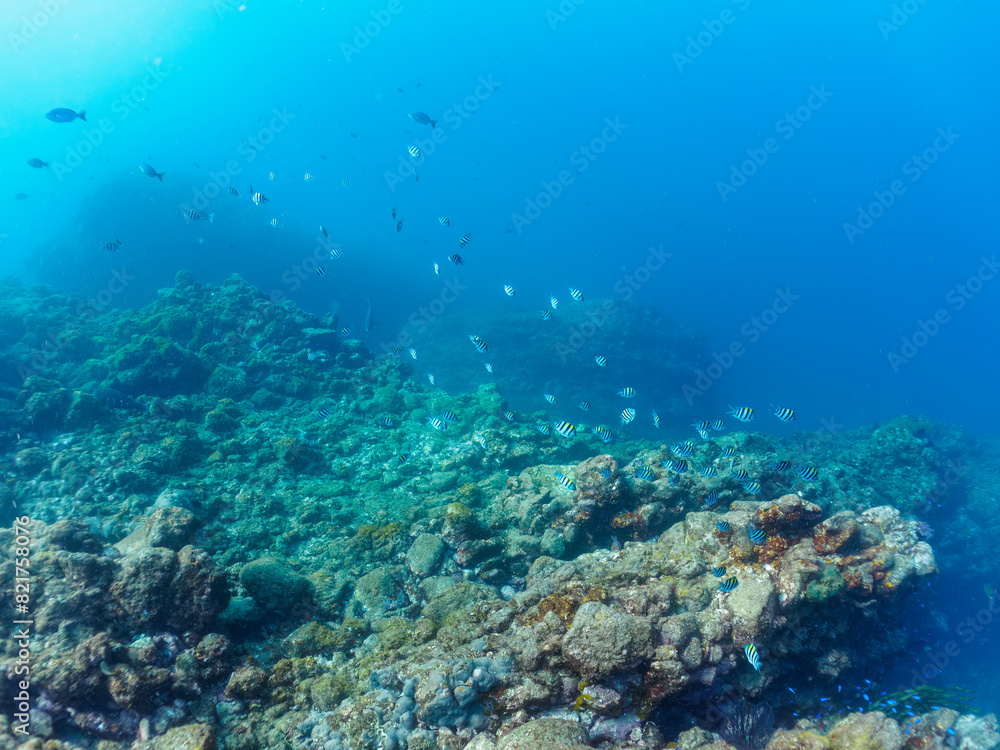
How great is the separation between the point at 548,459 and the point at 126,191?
139 ft

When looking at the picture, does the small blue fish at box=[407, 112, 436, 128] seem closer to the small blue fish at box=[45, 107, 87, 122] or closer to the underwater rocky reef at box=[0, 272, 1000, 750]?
the small blue fish at box=[45, 107, 87, 122]

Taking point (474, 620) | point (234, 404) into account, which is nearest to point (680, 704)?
point (474, 620)

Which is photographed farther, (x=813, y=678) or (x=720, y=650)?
(x=813, y=678)

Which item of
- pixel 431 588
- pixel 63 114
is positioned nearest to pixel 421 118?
pixel 63 114

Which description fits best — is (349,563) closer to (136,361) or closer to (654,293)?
(136,361)

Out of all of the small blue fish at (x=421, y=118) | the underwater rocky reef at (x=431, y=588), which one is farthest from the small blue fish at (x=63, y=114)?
the small blue fish at (x=421, y=118)

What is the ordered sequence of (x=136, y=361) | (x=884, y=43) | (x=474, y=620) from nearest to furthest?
(x=474, y=620) < (x=136, y=361) < (x=884, y=43)

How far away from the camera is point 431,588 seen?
675 centimetres

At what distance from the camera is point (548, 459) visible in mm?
11859

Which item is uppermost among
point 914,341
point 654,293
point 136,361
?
point 654,293

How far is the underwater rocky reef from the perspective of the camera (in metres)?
4.11

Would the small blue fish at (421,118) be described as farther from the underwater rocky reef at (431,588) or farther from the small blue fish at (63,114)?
the underwater rocky reef at (431,588)

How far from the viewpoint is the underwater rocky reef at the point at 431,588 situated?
4113 millimetres

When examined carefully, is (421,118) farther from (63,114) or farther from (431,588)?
(431,588)
